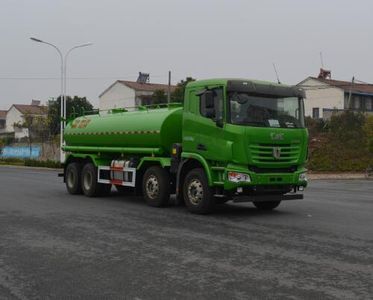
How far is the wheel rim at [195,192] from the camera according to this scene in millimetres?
12499

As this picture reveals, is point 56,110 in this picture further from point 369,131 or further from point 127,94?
point 369,131

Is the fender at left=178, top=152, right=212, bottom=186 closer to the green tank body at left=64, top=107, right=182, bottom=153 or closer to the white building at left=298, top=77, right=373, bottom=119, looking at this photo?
the green tank body at left=64, top=107, right=182, bottom=153

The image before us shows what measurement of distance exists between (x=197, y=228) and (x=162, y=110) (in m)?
4.22

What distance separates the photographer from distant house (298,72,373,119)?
53406 millimetres

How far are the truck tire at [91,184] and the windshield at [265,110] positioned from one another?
6.07 metres

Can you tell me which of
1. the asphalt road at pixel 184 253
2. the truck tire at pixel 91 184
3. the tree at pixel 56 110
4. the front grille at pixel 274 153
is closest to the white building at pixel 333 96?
the tree at pixel 56 110

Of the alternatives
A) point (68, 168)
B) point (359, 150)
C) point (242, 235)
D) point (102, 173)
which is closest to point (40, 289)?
point (242, 235)

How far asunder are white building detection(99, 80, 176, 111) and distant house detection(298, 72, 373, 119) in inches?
767

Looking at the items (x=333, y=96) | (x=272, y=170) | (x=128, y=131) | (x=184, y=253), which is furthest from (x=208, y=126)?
(x=333, y=96)

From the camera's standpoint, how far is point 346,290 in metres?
6.19

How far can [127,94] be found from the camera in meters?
72.0

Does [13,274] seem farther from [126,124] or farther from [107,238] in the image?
[126,124]

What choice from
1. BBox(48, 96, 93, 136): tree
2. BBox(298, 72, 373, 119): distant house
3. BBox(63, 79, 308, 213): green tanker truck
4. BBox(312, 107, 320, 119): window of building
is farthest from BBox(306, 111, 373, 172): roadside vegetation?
BBox(63, 79, 308, 213): green tanker truck

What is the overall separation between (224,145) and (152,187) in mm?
2919
